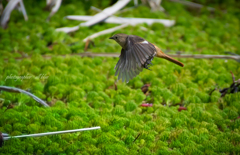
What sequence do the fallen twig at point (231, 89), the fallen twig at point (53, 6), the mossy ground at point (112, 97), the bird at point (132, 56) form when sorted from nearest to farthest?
the bird at point (132, 56) < the mossy ground at point (112, 97) < the fallen twig at point (231, 89) < the fallen twig at point (53, 6)

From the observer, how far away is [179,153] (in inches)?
110

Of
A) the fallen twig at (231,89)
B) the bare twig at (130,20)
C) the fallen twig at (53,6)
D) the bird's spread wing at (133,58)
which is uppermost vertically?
the fallen twig at (53,6)

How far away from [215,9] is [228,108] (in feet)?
13.0

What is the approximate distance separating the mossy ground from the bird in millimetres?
696

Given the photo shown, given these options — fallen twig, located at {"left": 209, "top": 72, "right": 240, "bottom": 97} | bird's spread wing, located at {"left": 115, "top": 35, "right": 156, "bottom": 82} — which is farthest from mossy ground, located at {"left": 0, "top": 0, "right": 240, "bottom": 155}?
bird's spread wing, located at {"left": 115, "top": 35, "right": 156, "bottom": 82}

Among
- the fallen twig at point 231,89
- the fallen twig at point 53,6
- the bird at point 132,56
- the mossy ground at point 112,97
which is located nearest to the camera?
the bird at point 132,56

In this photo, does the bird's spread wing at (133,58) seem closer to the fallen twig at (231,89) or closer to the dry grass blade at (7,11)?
the fallen twig at (231,89)

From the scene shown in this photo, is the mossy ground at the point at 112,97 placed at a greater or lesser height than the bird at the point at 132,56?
lesser

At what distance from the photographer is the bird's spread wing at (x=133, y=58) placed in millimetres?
2803

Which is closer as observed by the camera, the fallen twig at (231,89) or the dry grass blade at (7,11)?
the fallen twig at (231,89)

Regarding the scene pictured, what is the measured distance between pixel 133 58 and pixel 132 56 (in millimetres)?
30

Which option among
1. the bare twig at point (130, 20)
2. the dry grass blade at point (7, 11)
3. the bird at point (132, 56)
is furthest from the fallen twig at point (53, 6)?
the bird at point (132, 56)

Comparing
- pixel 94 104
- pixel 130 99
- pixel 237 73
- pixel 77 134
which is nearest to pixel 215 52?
pixel 237 73

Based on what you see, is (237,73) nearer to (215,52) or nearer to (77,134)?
(215,52)
